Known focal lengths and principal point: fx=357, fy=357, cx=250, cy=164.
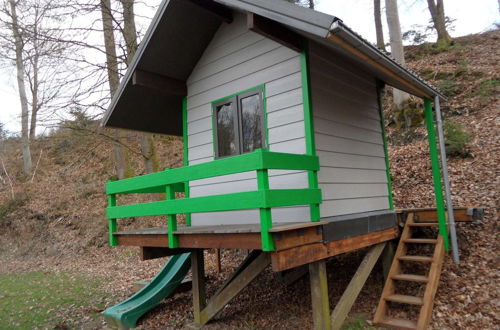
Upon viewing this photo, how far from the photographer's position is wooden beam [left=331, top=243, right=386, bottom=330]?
4500mm

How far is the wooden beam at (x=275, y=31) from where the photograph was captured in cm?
435

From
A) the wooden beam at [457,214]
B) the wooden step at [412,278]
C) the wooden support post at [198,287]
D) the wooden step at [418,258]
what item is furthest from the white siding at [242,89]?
the wooden beam at [457,214]

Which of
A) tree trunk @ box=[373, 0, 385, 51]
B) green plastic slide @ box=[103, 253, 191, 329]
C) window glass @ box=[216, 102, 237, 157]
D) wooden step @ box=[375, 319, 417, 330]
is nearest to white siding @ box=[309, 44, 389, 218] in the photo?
window glass @ box=[216, 102, 237, 157]

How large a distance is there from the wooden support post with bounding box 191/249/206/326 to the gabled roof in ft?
9.57

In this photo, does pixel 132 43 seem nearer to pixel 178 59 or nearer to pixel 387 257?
pixel 178 59

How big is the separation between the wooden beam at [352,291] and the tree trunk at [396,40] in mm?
7173

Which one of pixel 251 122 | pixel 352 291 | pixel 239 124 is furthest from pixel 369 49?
pixel 352 291

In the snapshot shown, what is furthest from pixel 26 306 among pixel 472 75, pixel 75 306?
pixel 472 75

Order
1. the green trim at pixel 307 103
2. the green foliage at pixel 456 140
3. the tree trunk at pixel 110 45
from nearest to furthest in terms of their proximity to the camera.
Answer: the green trim at pixel 307 103, the green foliage at pixel 456 140, the tree trunk at pixel 110 45

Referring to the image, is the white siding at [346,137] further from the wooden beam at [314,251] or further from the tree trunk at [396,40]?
the tree trunk at [396,40]

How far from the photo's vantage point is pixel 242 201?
369 centimetres

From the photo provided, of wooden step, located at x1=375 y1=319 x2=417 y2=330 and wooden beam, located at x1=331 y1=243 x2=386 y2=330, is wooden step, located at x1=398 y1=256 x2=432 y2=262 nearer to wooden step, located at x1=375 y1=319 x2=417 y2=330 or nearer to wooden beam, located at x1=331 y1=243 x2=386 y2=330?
wooden beam, located at x1=331 y1=243 x2=386 y2=330

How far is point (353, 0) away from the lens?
20.7 metres

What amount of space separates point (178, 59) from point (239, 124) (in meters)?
1.73
